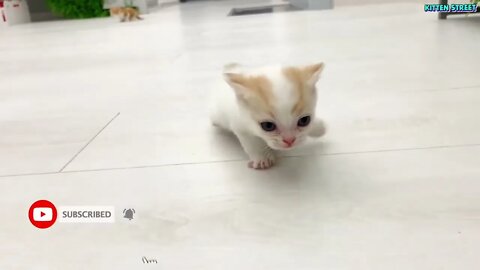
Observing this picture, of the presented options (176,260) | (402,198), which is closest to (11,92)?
(176,260)

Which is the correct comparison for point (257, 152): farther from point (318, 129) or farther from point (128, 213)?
point (128, 213)

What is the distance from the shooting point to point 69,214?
2.57ft

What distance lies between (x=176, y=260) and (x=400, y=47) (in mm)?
1757

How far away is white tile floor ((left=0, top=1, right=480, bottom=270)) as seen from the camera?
2.08ft

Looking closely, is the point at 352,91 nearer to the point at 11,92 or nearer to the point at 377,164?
the point at 377,164

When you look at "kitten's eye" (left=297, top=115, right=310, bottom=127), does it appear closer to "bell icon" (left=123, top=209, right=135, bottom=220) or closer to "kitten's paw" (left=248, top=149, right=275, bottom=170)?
"kitten's paw" (left=248, top=149, right=275, bottom=170)

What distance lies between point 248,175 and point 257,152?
0.06m

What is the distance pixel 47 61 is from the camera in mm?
2590

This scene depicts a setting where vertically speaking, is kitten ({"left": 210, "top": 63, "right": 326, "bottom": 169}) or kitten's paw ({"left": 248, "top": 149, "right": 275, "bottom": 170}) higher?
kitten ({"left": 210, "top": 63, "right": 326, "bottom": 169})

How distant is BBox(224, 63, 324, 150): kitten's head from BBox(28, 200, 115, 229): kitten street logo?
0.30 meters

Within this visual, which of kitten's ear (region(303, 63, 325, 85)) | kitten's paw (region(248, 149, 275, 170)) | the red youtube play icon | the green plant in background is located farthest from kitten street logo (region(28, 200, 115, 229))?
the green plant in background

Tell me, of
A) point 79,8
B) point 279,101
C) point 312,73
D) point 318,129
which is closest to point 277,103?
point 279,101

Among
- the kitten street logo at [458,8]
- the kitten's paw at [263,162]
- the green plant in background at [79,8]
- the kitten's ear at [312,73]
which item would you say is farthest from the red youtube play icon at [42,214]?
the green plant in background at [79,8]

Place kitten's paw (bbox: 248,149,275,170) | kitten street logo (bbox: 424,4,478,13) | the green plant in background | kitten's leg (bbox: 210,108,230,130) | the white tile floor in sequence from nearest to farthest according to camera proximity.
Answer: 1. the white tile floor
2. kitten's paw (bbox: 248,149,275,170)
3. kitten's leg (bbox: 210,108,230,130)
4. kitten street logo (bbox: 424,4,478,13)
5. the green plant in background
